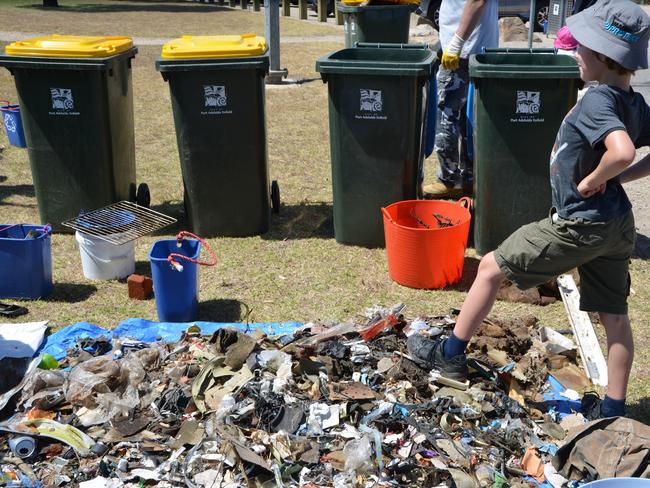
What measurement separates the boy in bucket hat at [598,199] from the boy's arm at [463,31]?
253 centimetres

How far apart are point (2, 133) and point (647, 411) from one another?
7.76 m

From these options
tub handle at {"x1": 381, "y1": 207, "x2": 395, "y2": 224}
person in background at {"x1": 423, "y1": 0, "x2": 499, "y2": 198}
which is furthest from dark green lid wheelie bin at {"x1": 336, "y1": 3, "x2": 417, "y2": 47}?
tub handle at {"x1": 381, "y1": 207, "x2": 395, "y2": 224}

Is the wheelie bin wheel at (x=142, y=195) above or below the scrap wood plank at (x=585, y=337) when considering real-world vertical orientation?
above

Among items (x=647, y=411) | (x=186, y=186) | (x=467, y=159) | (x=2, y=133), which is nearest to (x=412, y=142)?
(x=467, y=159)

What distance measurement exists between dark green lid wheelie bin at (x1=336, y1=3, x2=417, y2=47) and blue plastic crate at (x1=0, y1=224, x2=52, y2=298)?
6153 mm

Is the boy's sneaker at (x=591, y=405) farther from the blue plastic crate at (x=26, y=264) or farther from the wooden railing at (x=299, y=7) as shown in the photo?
the wooden railing at (x=299, y=7)

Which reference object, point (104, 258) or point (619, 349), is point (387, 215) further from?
point (619, 349)

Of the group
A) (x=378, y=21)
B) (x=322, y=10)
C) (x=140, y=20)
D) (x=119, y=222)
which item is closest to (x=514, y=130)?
(x=119, y=222)

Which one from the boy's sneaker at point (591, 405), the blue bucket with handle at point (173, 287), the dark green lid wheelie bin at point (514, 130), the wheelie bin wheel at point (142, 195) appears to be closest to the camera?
the boy's sneaker at point (591, 405)

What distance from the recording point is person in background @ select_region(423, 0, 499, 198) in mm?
6082

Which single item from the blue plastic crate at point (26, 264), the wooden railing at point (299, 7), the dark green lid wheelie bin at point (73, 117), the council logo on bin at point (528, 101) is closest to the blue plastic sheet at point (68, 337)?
the blue plastic crate at point (26, 264)

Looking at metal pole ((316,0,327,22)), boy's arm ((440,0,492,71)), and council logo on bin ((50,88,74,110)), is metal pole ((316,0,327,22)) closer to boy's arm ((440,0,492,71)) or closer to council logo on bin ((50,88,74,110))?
boy's arm ((440,0,492,71))

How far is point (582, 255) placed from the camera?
344 centimetres

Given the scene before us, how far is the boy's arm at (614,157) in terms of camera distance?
9.99 feet
